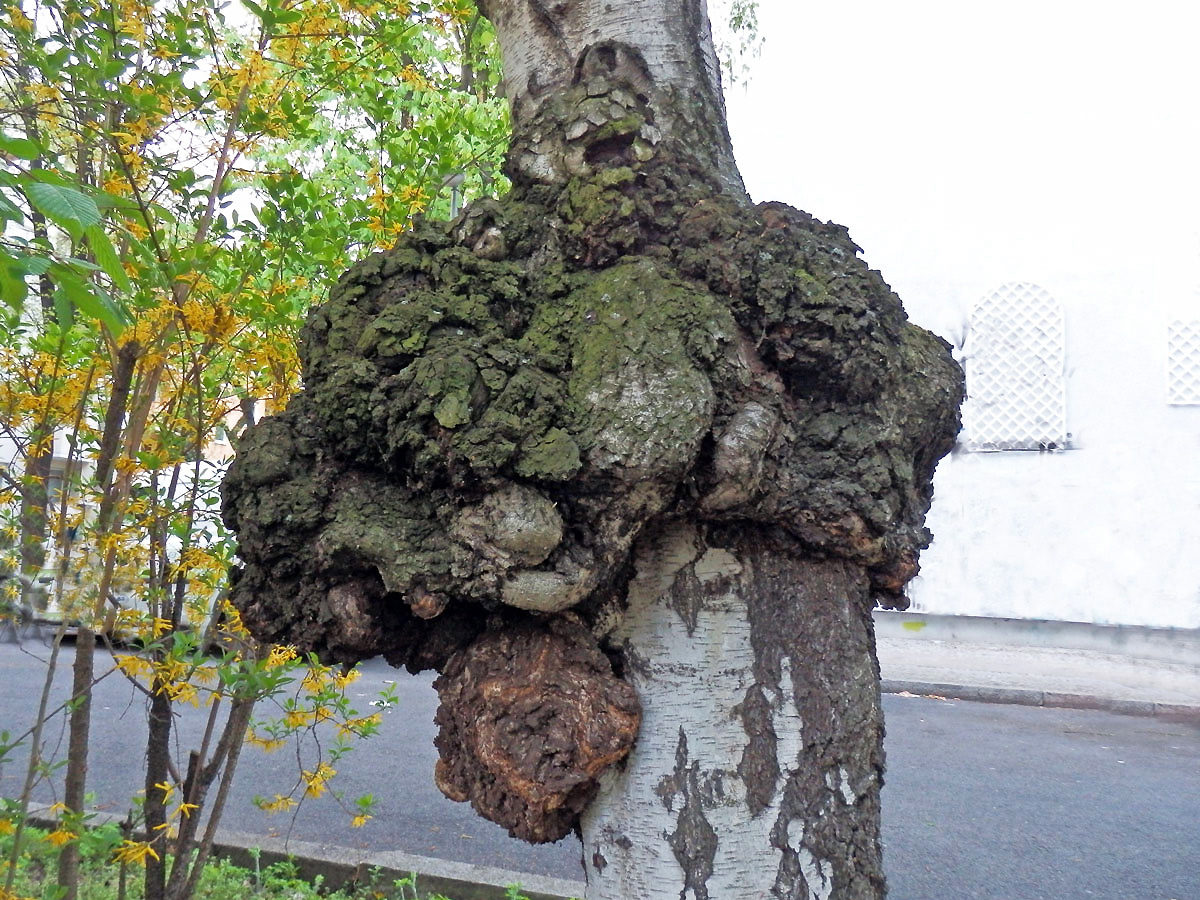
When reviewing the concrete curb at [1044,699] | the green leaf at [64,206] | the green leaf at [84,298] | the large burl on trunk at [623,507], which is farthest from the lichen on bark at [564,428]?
the concrete curb at [1044,699]

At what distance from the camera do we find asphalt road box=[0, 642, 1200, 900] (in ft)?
16.1

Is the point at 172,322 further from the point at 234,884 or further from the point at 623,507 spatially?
the point at 234,884

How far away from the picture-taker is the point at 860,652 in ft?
5.31

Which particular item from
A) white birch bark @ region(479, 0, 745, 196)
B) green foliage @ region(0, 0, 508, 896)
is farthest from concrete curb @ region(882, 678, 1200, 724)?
white birch bark @ region(479, 0, 745, 196)

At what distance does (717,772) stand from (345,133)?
187 inches

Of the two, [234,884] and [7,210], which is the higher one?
[7,210]

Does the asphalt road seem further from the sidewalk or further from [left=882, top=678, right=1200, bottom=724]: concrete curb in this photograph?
the sidewalk

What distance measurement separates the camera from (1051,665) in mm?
9844

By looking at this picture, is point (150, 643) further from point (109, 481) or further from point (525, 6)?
point (525, 6)

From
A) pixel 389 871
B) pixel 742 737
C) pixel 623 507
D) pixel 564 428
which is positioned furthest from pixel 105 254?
pixel 389 871

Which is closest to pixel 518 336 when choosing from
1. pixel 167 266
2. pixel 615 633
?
pixel 615 633

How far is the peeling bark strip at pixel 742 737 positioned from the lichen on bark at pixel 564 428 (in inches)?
2.1

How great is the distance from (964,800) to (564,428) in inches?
224

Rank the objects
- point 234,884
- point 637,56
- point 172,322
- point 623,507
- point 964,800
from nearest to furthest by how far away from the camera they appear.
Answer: point 623,507 < point 637,56 < point 172,322 < point 234,884 < point 964,800
